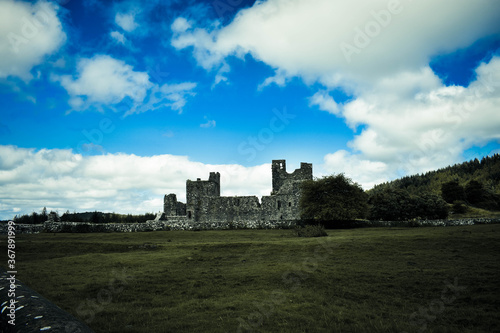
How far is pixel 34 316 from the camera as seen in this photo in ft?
16.1

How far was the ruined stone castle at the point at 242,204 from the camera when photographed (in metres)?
46.2

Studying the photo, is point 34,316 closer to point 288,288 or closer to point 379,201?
point 288,288

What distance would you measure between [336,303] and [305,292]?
4.65 feet

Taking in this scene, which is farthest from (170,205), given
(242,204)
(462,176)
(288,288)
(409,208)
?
(462,176)

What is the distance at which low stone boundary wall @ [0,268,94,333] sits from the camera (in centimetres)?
457

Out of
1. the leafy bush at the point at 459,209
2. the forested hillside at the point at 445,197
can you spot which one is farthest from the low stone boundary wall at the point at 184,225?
the leafy bush at the point at 459,209

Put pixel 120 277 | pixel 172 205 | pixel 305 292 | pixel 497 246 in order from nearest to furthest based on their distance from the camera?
pixel 305 292
pixel 120 277
pixel 497 246
pixel 172 205

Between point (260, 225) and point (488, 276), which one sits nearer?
point (488, 276)

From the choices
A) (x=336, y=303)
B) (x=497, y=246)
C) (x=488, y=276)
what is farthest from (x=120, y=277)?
(x=497, y=246)

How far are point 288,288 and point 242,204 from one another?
35.9 m

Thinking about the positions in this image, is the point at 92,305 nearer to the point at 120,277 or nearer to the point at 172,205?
the point at 120,277

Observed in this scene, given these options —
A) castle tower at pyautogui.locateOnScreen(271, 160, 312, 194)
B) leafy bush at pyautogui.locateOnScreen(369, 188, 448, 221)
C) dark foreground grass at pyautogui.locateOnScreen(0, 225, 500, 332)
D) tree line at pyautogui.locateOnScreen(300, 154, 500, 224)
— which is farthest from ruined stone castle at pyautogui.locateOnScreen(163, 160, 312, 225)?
dark foreground grass at pyautogui.locateOnScreen(0, 225, 500, 332)

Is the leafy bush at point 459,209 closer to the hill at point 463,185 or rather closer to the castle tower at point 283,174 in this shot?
the hill at point 463,185

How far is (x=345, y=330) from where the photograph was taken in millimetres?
7625
